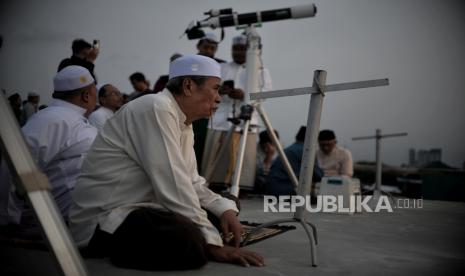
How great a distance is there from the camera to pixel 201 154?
4789 mm

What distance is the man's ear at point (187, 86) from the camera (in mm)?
1981

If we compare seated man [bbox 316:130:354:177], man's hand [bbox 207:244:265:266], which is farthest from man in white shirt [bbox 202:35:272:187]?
man's hand [bbox 207:244:265:266]

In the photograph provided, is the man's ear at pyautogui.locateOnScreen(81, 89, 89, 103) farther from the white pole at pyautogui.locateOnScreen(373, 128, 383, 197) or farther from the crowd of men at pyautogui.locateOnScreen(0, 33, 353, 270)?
the white pole at pyautogui.locateOnScreen(373, 128, 383, 197)

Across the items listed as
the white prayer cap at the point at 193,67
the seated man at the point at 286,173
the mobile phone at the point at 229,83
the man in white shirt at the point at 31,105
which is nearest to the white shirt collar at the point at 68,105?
the white prayer cap at the point at 193,67

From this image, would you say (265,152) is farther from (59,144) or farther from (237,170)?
(59,144)

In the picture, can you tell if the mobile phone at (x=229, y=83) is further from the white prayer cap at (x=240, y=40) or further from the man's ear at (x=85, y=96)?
the man's ear at (x=85, y=96)

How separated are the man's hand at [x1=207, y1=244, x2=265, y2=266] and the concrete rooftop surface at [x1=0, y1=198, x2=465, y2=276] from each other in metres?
0.03

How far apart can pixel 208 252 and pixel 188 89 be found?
0.76 meters

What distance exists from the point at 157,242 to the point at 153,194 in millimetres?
260

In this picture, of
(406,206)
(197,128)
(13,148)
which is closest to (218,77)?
(13,148)

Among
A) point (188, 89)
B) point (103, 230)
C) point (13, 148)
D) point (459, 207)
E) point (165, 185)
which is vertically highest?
point (188, 89)

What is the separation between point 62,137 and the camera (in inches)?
92.1

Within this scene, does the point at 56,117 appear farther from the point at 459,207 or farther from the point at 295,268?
the point at 459,207

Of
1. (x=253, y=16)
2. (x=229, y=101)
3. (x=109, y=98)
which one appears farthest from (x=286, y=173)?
(x=109, y=98)
